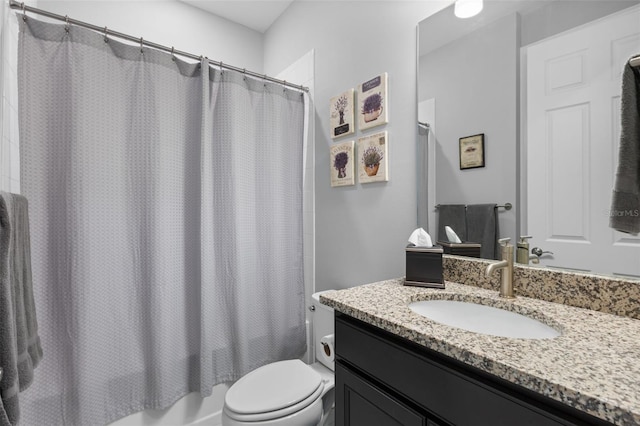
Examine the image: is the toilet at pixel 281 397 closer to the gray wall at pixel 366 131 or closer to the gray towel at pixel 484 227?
the gray wall at pixel 366 131

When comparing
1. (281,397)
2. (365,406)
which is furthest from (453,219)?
(281,397)

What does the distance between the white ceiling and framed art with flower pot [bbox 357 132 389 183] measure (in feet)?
4.65

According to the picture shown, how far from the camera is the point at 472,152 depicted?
3.75ft

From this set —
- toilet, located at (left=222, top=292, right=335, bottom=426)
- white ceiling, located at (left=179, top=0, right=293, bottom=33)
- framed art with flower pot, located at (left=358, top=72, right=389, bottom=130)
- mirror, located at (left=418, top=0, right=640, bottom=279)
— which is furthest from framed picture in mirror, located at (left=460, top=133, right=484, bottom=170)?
white ceiling, located at (left=179, top=0, right=293, bottom=33)

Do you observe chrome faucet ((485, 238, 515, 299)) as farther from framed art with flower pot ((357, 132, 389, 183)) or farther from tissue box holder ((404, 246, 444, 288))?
framed art with flower pot ((357, 132, 389, 183))

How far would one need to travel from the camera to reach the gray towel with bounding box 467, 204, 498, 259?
1.07 m

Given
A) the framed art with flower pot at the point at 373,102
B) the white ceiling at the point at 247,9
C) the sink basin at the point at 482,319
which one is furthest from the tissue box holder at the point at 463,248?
the white ceiling at the point at 247,9

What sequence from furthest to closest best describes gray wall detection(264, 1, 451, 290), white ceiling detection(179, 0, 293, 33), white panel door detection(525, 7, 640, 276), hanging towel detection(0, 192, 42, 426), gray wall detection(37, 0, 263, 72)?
white ceiling detection(179, 0, 293, 33), gray wall detection(37, 0, 263, 72), gray wall detection(264, 1, 451, 290), white panel door detection(525, 7, 640, 276), hanging towel detection(0, 192, 42, 426)

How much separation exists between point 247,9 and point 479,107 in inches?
78.0

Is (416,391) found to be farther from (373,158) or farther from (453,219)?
(373,158)

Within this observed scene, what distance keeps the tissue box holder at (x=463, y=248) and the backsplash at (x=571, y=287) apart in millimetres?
40

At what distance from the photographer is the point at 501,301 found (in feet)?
2.96

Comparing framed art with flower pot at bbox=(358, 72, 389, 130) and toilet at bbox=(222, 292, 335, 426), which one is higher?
framed art with flower pot at bbox=(358, 72, 389, 130)

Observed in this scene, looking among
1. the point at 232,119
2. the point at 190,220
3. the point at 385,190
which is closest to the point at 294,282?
the point at 190,220
